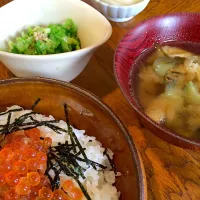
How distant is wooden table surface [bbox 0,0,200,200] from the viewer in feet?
4.34

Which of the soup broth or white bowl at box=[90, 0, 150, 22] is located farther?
white bowl at box=[90, 0, 150, 22]

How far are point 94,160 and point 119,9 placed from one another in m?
0.78

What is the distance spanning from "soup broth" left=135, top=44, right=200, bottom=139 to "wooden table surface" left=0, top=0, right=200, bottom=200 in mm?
138

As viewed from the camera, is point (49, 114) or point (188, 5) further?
point (188, 5)

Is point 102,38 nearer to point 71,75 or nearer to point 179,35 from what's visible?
point 71,75

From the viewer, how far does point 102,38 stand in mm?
1492

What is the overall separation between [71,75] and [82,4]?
1.08 ft

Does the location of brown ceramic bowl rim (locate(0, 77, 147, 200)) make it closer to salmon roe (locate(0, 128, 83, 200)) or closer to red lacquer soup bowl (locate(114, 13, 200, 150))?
red lacquer soup bowl (locate(114, 13, 200, 150))

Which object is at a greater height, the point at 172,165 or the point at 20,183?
the point at 20,183

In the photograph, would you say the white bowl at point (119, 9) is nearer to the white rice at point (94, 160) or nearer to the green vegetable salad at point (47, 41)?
the green vegetable salad at point (47, 41)

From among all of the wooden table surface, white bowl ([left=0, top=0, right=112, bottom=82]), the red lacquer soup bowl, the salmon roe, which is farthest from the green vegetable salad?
the salmon roe

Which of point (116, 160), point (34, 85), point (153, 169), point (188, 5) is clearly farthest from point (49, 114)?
point (188, 5)

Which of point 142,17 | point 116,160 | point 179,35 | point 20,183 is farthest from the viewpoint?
point 142,17

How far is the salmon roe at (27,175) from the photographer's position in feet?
3.73
